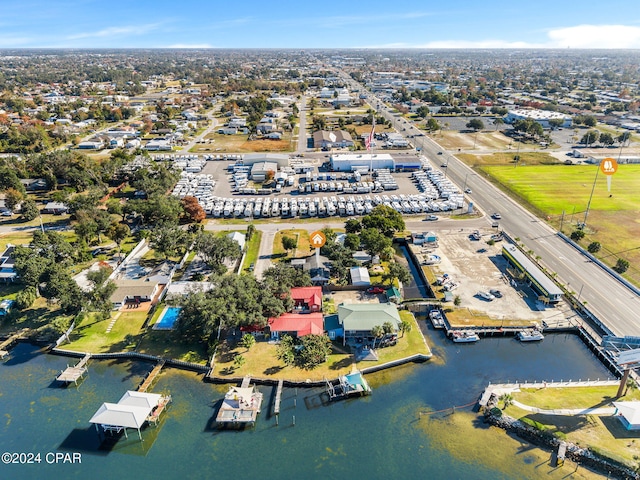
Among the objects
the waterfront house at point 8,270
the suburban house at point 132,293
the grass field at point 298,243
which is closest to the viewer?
the suburban house at point 132,293

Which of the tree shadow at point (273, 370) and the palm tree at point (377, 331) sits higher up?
the palm tree at point (377, 331)

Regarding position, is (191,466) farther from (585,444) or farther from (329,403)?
(585,444)

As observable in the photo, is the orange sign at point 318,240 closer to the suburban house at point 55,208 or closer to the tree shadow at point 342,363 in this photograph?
the tree shadow at point 342,363

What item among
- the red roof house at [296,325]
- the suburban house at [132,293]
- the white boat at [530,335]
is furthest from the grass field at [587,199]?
the suburban house at [132,293]

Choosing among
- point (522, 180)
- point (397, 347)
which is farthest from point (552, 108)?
point (397, 347)

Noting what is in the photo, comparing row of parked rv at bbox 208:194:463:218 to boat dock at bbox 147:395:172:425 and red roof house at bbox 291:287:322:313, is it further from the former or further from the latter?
boat dock at bbox 147:395:172:425

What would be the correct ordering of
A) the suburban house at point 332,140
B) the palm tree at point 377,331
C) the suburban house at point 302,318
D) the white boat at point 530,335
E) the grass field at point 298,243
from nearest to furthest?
the palm tree at point 377,331, the suburban house at point 302,318, the white boat at point 530,335, the grass field at point 298,243, the suburban house at point 332,140

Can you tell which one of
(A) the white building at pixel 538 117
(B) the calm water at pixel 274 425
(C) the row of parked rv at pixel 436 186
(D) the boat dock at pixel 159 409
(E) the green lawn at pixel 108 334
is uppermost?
(A) the white building at pixel 538 117
